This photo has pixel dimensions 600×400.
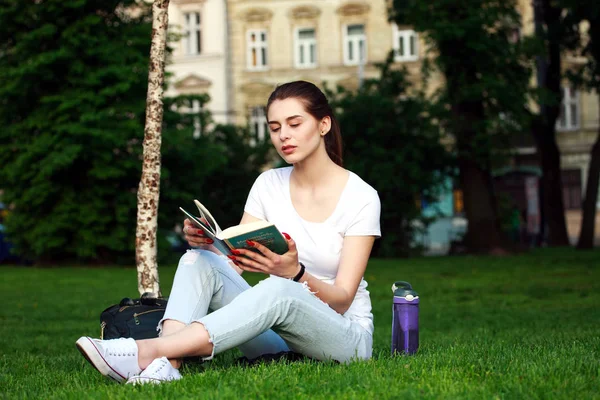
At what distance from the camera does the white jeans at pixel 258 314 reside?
5012 millimetres

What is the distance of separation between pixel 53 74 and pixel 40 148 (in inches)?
74.7

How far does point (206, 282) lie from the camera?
17.8 ft

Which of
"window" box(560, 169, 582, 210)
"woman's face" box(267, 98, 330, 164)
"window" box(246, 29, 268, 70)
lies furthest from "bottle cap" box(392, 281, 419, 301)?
"window" box(560, 169, 582, 210)

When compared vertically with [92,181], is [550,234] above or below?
below

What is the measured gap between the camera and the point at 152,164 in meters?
8.91

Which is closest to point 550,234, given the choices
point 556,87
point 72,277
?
point 556,87

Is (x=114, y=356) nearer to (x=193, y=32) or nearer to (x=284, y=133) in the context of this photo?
(x=284, y=133)

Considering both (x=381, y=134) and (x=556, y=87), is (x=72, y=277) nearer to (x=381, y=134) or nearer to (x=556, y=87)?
(x=381, y=134)

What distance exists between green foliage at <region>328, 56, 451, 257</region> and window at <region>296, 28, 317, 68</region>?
628 inches

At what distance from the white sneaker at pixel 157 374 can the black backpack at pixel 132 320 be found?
70cm

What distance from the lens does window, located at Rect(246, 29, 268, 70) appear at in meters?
46.3

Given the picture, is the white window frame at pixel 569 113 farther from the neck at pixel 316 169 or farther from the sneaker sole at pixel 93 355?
the sneaker sole at pixel 93 355

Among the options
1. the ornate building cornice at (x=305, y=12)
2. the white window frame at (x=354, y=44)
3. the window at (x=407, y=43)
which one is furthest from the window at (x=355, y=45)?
the ornate building cornice at (x=305, y=12)

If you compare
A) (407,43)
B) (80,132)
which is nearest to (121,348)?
(80,132)
